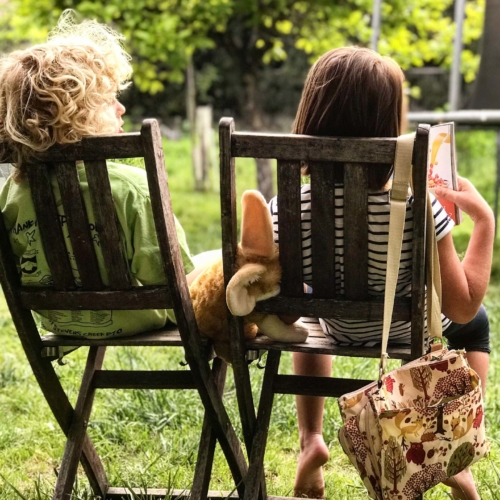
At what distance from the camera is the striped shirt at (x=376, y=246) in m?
1.91

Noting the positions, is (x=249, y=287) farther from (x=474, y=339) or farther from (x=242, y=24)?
(x=242, y=24)

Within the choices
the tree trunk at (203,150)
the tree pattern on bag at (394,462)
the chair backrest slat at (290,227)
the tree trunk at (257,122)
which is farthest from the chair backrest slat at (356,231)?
the tree trunk at (203,150)

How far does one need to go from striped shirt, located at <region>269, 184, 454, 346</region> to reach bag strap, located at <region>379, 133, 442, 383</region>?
0.24ft

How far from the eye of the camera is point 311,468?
96.5 inches

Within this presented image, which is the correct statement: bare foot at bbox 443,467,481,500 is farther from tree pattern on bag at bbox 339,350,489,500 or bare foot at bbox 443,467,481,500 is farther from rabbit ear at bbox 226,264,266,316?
rabbit ear at bbox 226,264,266,316

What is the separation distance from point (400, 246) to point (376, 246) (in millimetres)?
108

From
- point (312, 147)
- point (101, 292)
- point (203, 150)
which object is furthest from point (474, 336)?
point (203, 150)

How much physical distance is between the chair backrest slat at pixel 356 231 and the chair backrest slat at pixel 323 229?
0.03 m

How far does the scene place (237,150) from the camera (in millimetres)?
1854

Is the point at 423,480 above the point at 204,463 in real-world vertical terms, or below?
above

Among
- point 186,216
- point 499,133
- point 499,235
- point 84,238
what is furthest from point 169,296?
point 186,216

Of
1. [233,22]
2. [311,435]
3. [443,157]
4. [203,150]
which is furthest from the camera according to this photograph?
[203,150]

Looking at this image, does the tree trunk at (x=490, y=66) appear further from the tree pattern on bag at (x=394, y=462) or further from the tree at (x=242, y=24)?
the tree pattern on bag at (x=394, y=462)

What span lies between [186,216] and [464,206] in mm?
6403
